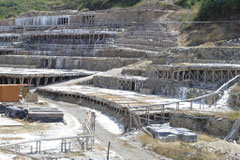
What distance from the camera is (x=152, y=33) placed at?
65500 millimetres

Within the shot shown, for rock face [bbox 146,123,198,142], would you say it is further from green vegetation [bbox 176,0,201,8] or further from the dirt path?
green vegetation [bbox 176,0,201,8]

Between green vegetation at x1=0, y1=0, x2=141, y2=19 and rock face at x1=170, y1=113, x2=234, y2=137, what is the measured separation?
64626mm

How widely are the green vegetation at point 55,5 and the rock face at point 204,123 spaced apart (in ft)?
212

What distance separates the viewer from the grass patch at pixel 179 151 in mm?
24456

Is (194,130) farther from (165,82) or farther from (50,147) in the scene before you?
(165,82)

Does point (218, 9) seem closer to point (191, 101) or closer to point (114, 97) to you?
point (114, 97)

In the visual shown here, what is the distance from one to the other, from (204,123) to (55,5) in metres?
89.0

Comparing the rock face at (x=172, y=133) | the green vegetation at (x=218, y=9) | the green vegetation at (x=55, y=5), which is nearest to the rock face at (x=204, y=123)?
the rock face at (x=172, y=133)

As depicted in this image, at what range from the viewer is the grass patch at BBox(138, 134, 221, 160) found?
24.5 m

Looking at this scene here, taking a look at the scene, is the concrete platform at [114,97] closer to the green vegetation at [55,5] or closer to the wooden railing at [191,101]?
the wooden railing at [191,101]

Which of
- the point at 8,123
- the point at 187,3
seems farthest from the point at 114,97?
the point at 187,3

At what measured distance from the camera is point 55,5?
113562mm

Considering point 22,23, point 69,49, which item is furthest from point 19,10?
point 69,49

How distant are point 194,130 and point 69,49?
4186cm
